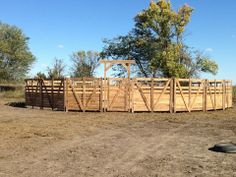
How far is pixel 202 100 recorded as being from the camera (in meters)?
26.2

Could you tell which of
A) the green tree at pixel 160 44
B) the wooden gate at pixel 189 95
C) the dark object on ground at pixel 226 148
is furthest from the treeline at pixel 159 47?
the dark object on ground at pixel 226 148

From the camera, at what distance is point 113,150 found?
442 inches

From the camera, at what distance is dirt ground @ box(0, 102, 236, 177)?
28.9 ft

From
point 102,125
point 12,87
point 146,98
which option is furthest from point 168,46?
point 102,125

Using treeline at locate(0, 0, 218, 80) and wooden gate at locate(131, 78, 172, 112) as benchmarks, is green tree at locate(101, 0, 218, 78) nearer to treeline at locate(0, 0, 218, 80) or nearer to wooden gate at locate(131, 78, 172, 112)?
treeline at locate(0, 0, 218, 80)

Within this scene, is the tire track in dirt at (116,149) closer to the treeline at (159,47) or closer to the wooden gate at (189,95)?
the wooden gate at (189,95)

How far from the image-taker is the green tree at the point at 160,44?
153ft

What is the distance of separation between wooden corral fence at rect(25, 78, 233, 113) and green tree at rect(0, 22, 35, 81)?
1528 inches

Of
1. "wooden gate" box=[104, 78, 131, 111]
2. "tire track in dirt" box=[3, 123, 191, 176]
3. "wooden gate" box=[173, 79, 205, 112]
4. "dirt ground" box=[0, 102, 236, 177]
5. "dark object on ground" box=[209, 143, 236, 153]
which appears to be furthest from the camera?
"wooden gate" box=[173, 79, 205, 112]

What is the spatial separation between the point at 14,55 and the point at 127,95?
1659 inches

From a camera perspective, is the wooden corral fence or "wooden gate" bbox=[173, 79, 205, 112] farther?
"wooden gate" bbox=[173, 79, 205, 112]

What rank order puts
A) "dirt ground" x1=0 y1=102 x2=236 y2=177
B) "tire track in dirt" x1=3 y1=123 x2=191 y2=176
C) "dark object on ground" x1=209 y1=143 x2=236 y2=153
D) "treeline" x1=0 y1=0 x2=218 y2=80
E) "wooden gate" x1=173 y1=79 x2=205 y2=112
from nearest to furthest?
"dirt ground" x1=0 y1=102 x2=236 y2=177
"tire track in dirt" x1=3 y1=123 x2=191 y2=176
"dark object on ground" x1=209 y1=143 x2=236 y2=153
"wooden gate" x1=173 y1=79 x2=205 y2=112
"treeline" x1=0 y1=0 x2=218 y2=80

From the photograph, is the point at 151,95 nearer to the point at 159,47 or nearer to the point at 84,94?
the point at 84,94

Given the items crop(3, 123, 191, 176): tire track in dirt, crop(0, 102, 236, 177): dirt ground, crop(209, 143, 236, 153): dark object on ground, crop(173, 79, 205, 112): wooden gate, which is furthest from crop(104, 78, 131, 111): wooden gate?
crop(209, 143, 236, 153): dark object on ground
